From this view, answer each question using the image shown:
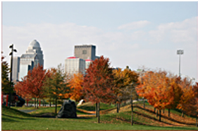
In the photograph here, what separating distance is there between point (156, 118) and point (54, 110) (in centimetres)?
1744

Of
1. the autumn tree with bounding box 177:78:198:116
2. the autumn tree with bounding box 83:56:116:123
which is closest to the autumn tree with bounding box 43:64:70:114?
the autumn tree with bounding box 83:56:116:123

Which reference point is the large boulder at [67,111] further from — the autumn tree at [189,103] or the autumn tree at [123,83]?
the autumn tree at [189,103]

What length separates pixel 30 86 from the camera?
Answer: 44.7 m

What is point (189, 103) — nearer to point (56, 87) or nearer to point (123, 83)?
point (123, 83)

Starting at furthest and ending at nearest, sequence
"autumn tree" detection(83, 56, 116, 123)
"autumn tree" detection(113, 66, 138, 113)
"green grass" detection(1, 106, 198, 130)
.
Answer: "autumn tree" detection(113, 66, 138, 113)
"autumn tree" detection(83, 56, 116, 123)
"green grass" detection(1, 106, 198, 130)

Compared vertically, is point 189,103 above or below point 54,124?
below

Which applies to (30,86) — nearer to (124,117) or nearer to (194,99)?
(124,117)

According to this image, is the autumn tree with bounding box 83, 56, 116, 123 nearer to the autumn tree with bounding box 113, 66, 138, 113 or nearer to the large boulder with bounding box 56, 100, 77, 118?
the autumn tree with bounding box 113, 66, 138, 113

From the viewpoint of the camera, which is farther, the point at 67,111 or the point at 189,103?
the point at 189,103

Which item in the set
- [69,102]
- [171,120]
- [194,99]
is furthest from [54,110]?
[194,99]

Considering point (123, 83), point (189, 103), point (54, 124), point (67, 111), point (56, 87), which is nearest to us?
point (54, 124)

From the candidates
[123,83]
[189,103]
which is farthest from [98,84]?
[189,103]

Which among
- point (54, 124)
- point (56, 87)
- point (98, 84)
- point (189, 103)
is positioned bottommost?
point (189, 103)

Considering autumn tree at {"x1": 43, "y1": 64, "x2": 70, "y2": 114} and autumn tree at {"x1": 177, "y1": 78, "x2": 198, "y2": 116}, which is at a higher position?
autumn tree at {"x1": 43, "y1": 64, "x2": 70, "y2": 114}
